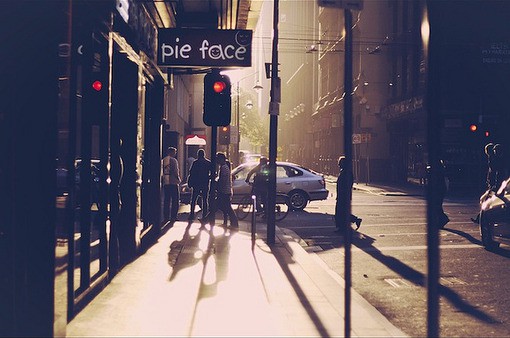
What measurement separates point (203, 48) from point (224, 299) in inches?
211

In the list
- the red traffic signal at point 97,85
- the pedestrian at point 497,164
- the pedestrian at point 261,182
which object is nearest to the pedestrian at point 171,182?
the pedestrian at point 261,182

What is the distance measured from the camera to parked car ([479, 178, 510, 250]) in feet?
34.3

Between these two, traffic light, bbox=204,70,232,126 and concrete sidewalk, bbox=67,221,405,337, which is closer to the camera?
concrete sidewalk, bbox=67,221,405,337

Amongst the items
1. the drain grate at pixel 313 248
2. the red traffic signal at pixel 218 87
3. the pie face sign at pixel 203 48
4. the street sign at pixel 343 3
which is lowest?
the drain grate at pixel 313 248

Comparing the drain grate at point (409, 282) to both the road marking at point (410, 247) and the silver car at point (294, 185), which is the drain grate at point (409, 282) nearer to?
the road marking at point (410, 247)

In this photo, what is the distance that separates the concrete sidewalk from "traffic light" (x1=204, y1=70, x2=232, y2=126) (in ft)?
7.13

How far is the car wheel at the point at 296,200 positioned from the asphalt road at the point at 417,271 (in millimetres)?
Answer: 2583

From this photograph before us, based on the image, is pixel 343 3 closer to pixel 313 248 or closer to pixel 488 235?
pixel 488 235

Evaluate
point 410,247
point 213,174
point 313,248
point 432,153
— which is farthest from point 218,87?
point 432,153

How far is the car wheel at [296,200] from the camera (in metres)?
19.9

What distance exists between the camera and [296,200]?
19.9 metres

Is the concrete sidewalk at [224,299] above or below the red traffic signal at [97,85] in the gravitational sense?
below

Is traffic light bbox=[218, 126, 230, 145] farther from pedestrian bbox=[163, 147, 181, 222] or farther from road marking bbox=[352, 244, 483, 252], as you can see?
road marking bbox=[352, 244, 483, 252]

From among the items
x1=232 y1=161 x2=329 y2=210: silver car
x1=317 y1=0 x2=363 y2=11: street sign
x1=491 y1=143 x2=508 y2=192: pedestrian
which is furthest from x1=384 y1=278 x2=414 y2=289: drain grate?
x1=232 y1=161 x2=329 y2=210: silver car
